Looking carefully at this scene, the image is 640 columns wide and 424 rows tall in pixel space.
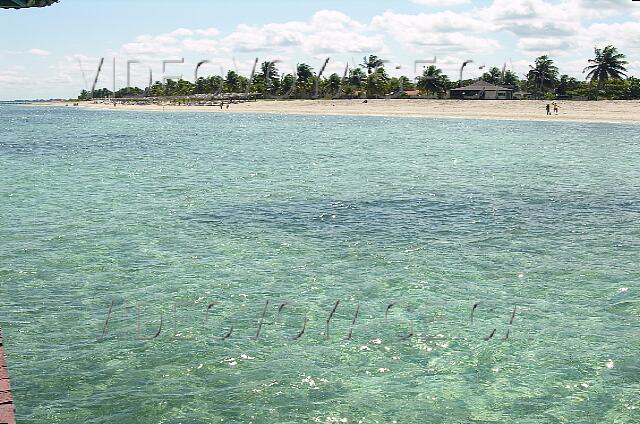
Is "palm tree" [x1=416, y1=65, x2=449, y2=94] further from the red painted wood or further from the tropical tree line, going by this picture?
the red painted wood

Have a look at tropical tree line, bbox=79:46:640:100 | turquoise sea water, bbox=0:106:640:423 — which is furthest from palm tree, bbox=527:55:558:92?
turquoise sea water, bbox=0:106:640:423

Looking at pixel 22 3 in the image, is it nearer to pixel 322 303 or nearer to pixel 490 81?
pixel 322 303

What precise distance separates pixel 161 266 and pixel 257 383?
823 centimetres

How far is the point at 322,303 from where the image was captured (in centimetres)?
1505

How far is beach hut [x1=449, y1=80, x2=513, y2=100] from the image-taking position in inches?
5778

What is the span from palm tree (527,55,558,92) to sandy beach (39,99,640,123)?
111 ft

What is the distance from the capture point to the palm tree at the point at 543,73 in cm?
15788

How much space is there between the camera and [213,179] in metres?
40.1

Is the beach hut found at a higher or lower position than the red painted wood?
higher

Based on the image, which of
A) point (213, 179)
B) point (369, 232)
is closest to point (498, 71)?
point (213, 179)

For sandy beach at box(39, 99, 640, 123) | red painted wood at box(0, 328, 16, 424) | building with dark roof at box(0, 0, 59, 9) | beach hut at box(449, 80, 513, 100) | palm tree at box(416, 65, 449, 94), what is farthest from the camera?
palm tree at box(416, 65, 449, 94)

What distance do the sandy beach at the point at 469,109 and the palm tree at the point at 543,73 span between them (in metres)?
34.0

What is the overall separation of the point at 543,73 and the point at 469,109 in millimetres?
42722

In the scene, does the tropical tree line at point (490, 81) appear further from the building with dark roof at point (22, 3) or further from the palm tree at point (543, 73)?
the building with dark roof at point (22, 3)
